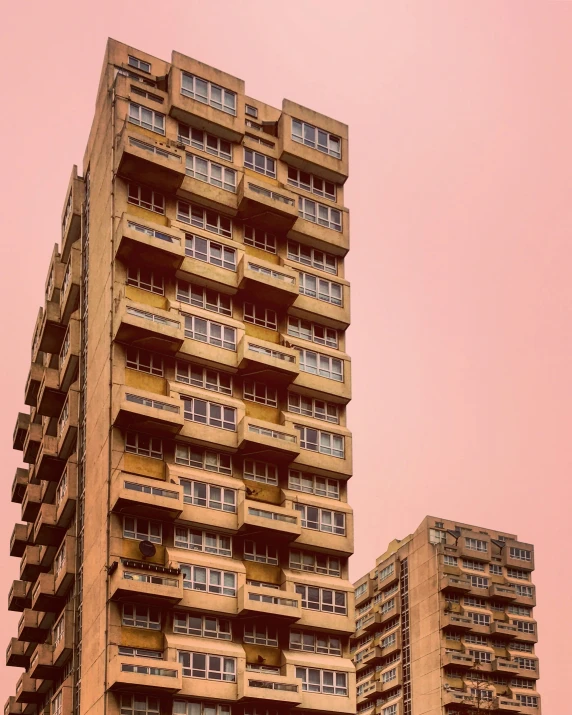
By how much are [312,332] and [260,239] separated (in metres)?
6.86

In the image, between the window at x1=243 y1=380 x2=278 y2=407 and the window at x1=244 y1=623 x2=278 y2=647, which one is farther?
the window at x1=243 y1=380 x2=278 y2=407

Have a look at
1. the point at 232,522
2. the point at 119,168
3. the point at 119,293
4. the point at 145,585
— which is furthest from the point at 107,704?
the point at 119,168

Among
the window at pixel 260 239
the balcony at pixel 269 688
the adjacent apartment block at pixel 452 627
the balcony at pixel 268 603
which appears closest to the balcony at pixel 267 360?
the window at pixel 260 239

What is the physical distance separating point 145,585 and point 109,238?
2089 cm

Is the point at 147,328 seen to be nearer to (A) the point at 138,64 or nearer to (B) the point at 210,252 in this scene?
(B) the point at 210,252

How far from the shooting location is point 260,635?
6588 centimetres

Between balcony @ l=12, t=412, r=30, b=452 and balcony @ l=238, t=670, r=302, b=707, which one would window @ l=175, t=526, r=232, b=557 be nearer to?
balcony @ l=238, t=670, r=302, b=707

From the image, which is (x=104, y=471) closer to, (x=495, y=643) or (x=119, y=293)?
(x=119, y=293)

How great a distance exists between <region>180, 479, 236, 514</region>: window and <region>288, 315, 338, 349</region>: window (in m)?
12.5

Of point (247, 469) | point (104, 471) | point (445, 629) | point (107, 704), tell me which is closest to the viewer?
point (107, 704)

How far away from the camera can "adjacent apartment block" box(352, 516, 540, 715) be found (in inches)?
4887

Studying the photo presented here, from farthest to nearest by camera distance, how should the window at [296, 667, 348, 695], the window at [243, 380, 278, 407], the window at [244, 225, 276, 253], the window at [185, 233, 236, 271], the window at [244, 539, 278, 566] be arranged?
1. the window at [244, 225, 276, 253]
2. the window at [243, 380, 278, 407]
3. the window at [185, 233, 236, 271]
4. the window at [244, 539, 278, 566]
5. the window at [296, 667, 348, 695]

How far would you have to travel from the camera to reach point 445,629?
125 metres

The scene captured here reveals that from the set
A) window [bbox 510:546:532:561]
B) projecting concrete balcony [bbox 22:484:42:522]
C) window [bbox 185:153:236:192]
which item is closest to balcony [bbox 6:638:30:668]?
projecting concrete balcony [bbox 22:484:42:522]
